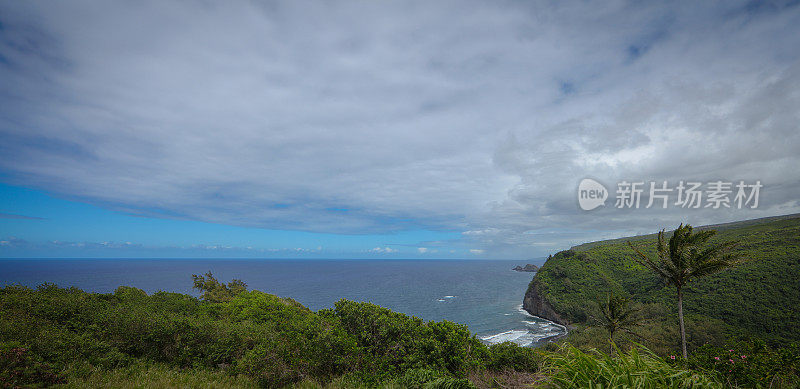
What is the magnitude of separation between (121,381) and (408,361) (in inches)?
267

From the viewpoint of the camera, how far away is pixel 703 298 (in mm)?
57375

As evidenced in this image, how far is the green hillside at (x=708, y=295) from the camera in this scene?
44219mm

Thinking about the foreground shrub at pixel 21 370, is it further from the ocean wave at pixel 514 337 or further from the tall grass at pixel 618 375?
the ocean wave at pixel 514 337

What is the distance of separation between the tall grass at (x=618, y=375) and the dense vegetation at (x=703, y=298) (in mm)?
28898

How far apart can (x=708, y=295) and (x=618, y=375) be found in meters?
79.8

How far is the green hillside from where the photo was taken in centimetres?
4422

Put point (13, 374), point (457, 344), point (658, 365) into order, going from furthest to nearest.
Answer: point (457, 344)
point (13, 374)
point (658, 365)

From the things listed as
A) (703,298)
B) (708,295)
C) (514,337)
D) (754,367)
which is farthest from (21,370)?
(708,295)

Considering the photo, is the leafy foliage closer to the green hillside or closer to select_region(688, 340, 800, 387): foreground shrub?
select_region(688, 340, 800, 387): foreground shrub

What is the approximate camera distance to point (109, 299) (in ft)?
46.7

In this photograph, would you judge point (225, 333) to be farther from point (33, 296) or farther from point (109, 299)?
point (109, 299)

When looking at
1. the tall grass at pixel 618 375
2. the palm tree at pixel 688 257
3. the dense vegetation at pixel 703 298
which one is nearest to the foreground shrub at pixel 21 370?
the tall grass at pixel 618 375

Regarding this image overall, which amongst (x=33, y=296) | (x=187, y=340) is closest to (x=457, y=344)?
(x=187, y=340)

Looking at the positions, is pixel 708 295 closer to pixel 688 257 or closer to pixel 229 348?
pixel 688 257
